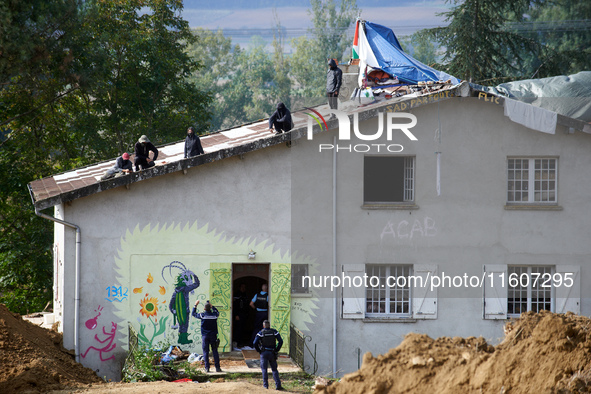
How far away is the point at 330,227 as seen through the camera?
17828mm

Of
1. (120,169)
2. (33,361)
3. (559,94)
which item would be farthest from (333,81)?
(33,361)

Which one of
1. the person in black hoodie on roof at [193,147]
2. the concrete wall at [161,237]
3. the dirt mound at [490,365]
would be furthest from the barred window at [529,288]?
the person in black hoodie on roof at [193,147]

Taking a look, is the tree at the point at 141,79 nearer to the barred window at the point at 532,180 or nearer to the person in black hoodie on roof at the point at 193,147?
the person in black hoodie on roof at the point at 193,147

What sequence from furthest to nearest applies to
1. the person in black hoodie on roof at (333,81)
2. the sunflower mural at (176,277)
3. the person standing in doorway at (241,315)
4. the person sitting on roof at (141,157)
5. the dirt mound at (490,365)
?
the person in black hoodie on roof at (333,81)
the person standing in doorway at (241,315)
the person sitting on roof at (141,157)
the sunflower mural at (176,277)
the dirt mound at (490,365)

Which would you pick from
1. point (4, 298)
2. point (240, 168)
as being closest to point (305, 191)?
A: point (240, 168)

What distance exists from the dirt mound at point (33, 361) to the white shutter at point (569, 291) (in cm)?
1187

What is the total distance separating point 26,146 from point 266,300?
50.7 ft

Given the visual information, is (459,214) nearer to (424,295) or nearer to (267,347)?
(424,295)

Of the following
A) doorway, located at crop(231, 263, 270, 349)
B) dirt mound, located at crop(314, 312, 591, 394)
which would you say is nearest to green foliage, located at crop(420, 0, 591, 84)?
doorway, located at crop(231, 263, 270, 349)

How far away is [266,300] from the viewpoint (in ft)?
57.2

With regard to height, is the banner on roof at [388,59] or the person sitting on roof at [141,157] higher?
the banner on roof at [388,59]

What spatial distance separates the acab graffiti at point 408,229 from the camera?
1789cm

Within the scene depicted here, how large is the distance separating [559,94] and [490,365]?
1174 cm

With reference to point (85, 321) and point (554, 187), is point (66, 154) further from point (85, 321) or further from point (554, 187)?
point (554, 187)
